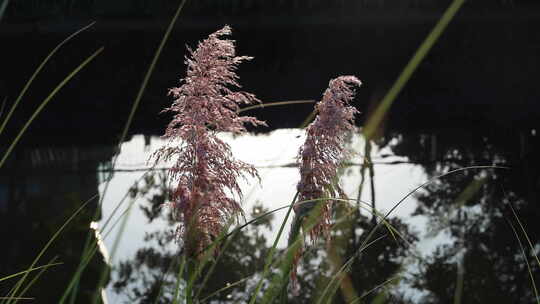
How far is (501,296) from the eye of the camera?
3.41 meters

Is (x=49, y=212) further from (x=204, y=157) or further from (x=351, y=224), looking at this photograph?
(x=204, y=157)

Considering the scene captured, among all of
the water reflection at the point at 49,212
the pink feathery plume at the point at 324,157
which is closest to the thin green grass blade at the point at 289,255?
the pink feathery plume at the point at 324,157

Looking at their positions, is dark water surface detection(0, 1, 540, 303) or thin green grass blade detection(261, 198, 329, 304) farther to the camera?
dark water surface detection(0, 1, 540, 303)

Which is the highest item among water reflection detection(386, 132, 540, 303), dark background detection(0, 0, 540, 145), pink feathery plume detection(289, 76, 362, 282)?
dark background detection(0, 0, 540, 145)

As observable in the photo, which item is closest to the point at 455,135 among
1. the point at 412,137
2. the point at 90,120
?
the point at 412,137

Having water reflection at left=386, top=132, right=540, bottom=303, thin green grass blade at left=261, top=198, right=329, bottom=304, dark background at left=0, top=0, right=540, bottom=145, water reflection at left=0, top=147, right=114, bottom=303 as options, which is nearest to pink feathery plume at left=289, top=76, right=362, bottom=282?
thin green grass blade at left=261, top=198, right=329, bottom=304

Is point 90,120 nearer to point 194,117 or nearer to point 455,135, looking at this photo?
point 455,135

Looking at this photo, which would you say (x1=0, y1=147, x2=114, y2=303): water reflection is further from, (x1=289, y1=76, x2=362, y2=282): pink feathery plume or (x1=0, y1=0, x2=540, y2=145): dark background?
(x1=289, y1=76, x2=362, y2=282): pink feathery plume

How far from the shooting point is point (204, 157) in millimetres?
964

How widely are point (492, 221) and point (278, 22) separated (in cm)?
548

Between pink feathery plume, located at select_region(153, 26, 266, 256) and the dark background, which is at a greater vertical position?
the dark background

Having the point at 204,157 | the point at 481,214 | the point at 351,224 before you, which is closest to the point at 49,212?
the point at 351,224

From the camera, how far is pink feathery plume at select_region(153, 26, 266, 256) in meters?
0.91

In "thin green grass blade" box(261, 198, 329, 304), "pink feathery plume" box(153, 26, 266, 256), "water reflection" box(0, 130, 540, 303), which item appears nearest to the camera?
"thin green grass blade" box(261, 198, 329, 304)
